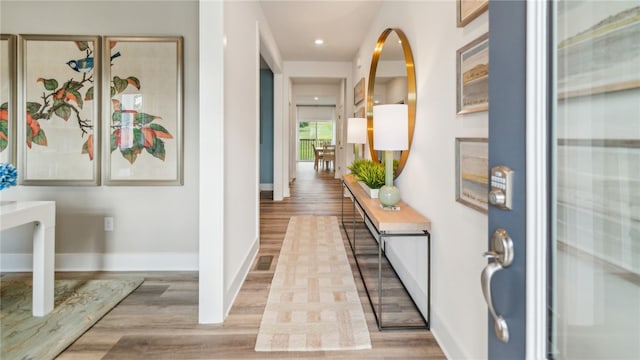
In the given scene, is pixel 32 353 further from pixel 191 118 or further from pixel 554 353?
pixel 554 353

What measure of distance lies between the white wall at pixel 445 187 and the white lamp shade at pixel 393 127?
0.29ft

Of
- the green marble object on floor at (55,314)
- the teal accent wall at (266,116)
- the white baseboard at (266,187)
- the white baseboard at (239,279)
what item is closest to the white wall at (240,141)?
the white baseboard at (239,279)

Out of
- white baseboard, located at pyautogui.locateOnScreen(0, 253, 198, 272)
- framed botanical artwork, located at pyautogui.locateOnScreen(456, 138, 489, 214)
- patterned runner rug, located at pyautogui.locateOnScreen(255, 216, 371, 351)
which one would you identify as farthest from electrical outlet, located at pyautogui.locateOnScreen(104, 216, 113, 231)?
framed botanical artwork, located at pyautogui.locateOnScreen(456, 138, 489, 214)

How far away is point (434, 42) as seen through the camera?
6.55 feet

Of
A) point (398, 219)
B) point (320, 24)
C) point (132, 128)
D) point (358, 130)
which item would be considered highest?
point (320, 24)

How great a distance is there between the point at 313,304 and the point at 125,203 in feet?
5.83

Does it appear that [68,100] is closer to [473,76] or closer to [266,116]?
[473,76]

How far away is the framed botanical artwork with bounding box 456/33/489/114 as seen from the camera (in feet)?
4.54

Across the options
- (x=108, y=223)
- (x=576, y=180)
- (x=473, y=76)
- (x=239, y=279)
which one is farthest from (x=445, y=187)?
(x=108, y=223)

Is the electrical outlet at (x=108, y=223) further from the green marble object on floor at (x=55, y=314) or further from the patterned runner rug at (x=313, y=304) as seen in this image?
the patterned runner rug at (x=313, y=304)

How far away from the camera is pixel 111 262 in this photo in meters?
2.96

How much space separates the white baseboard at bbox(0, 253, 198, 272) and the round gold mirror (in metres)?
1.93

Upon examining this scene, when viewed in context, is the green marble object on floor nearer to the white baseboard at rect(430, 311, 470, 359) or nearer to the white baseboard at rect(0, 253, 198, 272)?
the white baseboard at rect(0, 253, 198, 272)

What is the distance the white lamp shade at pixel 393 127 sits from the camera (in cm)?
234
